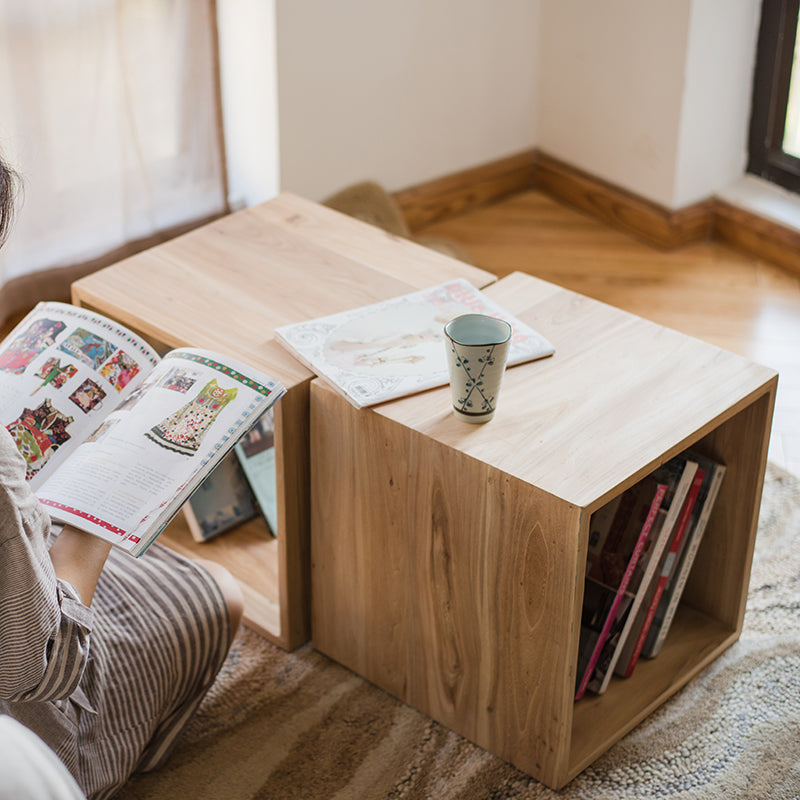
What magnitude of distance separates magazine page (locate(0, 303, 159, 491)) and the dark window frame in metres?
1.67

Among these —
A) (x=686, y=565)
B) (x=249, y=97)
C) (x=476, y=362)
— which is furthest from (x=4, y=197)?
(x=249, y=97)

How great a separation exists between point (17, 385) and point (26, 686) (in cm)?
38

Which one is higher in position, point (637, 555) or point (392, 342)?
point (392, 342)

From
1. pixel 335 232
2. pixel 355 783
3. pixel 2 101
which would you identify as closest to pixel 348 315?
pixel 335 232

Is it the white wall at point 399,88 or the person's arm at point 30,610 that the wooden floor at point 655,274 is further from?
the person's arm at point 30,610

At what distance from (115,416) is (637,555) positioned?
0.61 metres

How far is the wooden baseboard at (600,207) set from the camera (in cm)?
246

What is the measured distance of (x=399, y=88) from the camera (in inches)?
95.9

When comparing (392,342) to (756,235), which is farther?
(756,235)

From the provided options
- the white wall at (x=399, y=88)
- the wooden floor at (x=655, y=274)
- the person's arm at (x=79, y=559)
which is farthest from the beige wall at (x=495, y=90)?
Result: the person's arm at (x=79, y=559)

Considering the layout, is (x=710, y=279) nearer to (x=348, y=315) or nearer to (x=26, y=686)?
(x=348, y=315)

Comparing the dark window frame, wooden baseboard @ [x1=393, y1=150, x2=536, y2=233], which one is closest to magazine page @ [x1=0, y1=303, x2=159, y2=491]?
wooden baseboard @ [x1=393, y1=150, x2=536, y2=233]

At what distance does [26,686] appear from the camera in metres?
0.98

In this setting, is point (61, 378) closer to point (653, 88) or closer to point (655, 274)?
point (655, 274)
